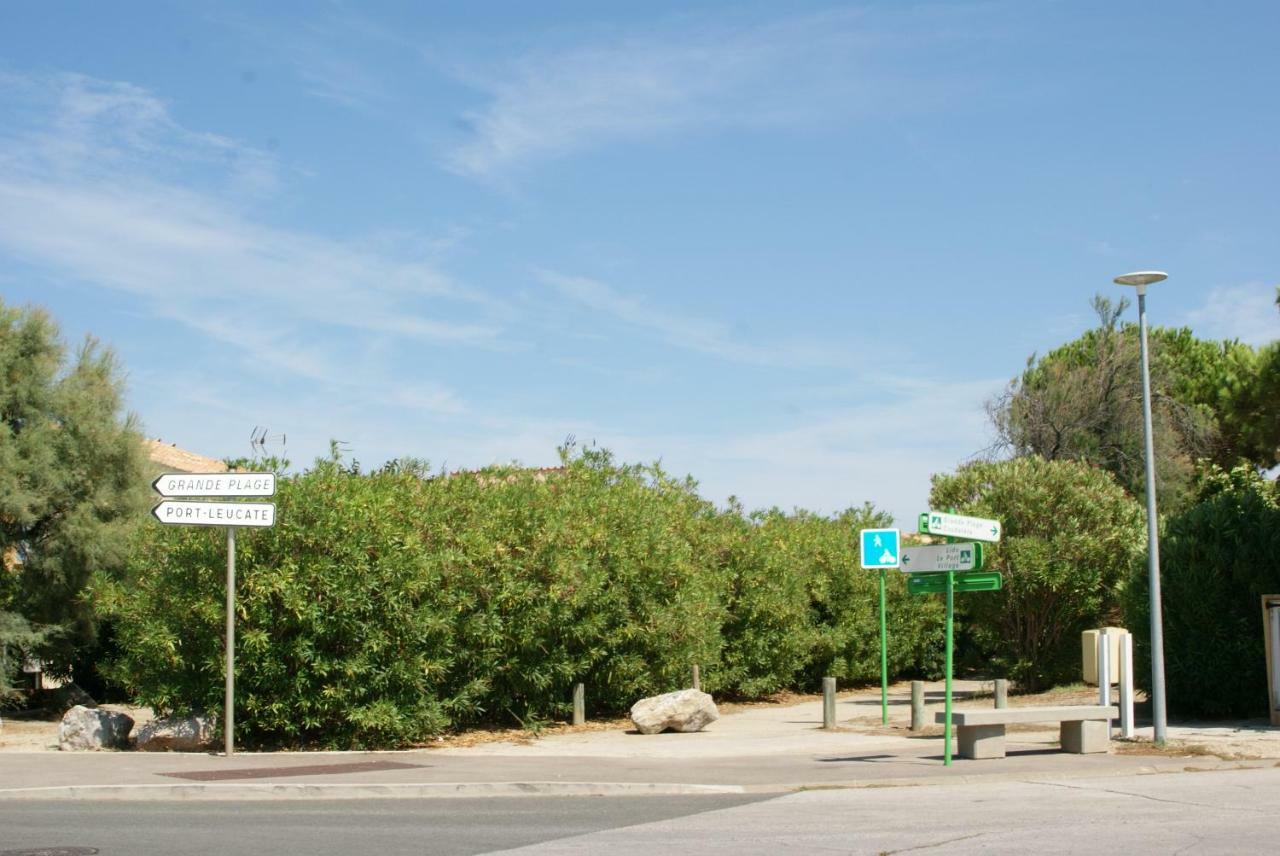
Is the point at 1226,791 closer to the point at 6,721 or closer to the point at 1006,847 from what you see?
the point at 1006,847

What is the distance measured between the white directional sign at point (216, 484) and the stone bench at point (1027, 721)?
24.8 ft

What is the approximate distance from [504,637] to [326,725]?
3.01 metres

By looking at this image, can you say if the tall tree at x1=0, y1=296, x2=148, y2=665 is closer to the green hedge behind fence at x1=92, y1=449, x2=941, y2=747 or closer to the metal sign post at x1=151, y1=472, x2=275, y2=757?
the green hedge behind fence at x1=92, y1=449, x2=941, y2=747

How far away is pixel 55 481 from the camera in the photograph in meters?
24.6

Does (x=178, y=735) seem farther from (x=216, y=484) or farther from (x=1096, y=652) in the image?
(x=1096, y=652)

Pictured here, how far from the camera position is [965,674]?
3322 cm

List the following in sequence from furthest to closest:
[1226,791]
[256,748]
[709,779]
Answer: [256,748]
[709,779]
[1226,791]

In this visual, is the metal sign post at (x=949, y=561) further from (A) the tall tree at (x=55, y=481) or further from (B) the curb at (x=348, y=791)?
(A) the tall tree at (x=55, y=481)

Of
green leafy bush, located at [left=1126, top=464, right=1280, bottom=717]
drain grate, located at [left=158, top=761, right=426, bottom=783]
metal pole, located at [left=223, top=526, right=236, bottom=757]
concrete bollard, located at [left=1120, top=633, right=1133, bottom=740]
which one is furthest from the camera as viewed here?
green leafy bush, located at [left=1126, top=464, right=1280, bottom=717]

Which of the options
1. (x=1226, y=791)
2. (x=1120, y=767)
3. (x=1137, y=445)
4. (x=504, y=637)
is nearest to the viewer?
(x=1226, y=791)

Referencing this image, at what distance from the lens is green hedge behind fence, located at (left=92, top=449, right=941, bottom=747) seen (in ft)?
50.6

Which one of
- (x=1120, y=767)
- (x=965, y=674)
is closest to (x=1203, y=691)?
(x=1120, y=767)

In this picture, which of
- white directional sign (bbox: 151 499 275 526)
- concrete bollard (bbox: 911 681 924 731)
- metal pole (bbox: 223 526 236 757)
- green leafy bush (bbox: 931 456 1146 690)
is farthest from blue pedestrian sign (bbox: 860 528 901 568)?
metal pole (bbox: 223 526 236 757)

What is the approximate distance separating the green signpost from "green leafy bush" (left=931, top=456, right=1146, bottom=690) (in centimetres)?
1073
